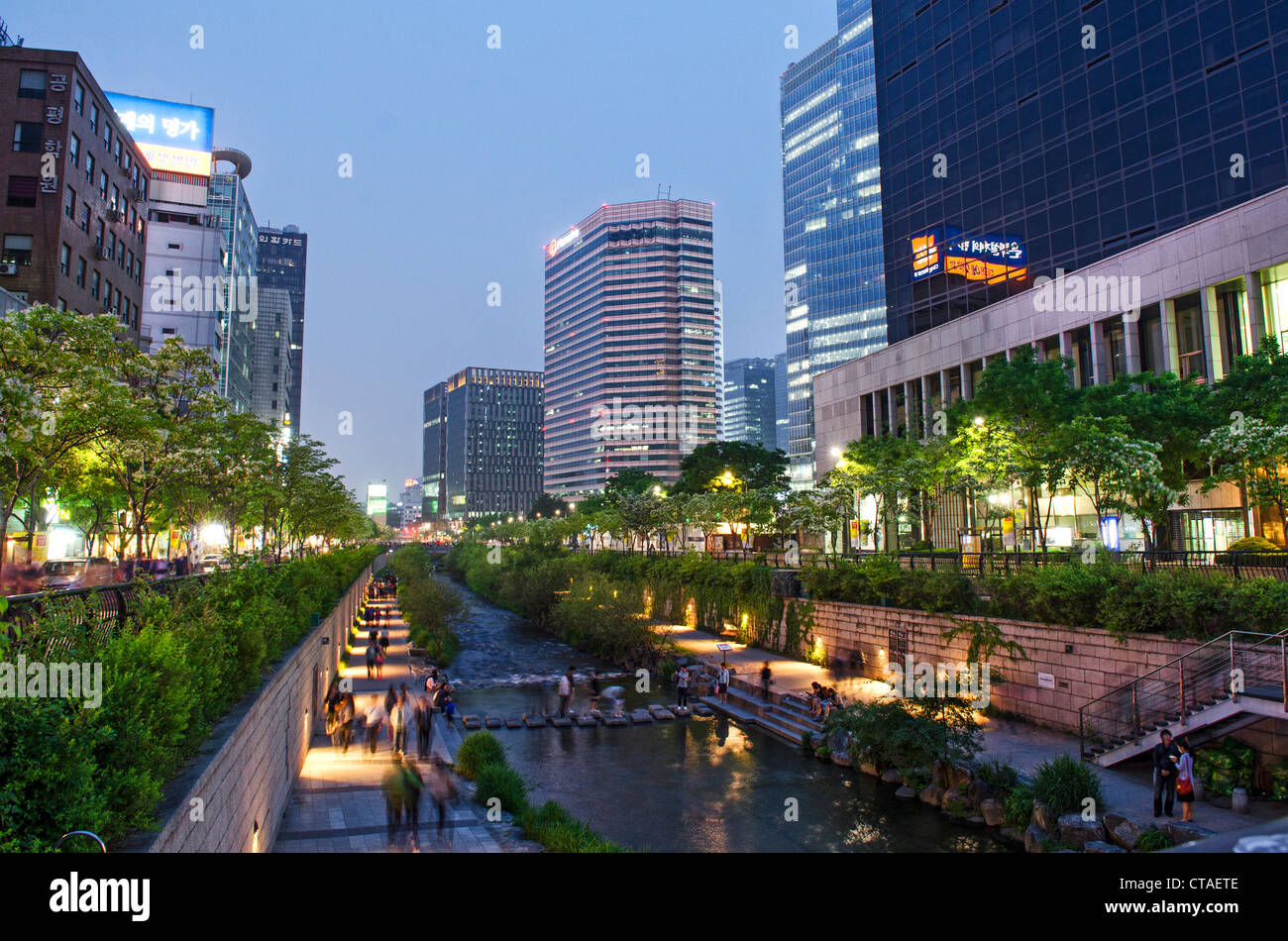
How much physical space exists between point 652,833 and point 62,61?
190 ft

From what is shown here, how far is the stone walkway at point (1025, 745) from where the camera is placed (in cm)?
1520

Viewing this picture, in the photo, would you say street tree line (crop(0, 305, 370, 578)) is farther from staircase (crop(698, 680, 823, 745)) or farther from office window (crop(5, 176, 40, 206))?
office window (crop(5, 176, 40, 206))

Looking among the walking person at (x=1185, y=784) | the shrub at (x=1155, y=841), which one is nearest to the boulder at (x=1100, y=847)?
the shrub at (x=1155, y=841)

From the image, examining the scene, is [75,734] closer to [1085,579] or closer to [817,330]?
[1085,579]

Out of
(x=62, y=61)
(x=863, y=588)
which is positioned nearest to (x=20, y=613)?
(x=863, y=588)

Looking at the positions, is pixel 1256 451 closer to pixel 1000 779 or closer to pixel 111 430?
pixel 1000 779

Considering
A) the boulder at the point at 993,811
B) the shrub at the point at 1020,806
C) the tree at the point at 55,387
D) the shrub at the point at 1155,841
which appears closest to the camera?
the shrub at the point at 1155,841

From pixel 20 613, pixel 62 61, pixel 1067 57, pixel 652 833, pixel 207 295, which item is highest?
pixel 1067 57

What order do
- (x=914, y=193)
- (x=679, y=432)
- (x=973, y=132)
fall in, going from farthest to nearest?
(x=679, y=432) < (x=914, y=193) < (x=973, y=132)

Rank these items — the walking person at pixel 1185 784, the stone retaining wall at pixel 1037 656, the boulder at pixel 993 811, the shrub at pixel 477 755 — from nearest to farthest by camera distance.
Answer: the walking person at pixel 1185 784 → the boulder at pixel 993 811 → the stone retaining wall at pixel 1037 656 → the shrub at pixel 477 755

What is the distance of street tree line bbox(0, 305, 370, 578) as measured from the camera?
18.2 m

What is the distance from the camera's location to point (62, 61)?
4609 cm

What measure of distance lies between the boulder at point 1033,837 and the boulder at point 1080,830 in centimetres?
45

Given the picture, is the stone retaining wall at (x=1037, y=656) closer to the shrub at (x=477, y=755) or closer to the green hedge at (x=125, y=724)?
the shrub at (x=477, y=755)
